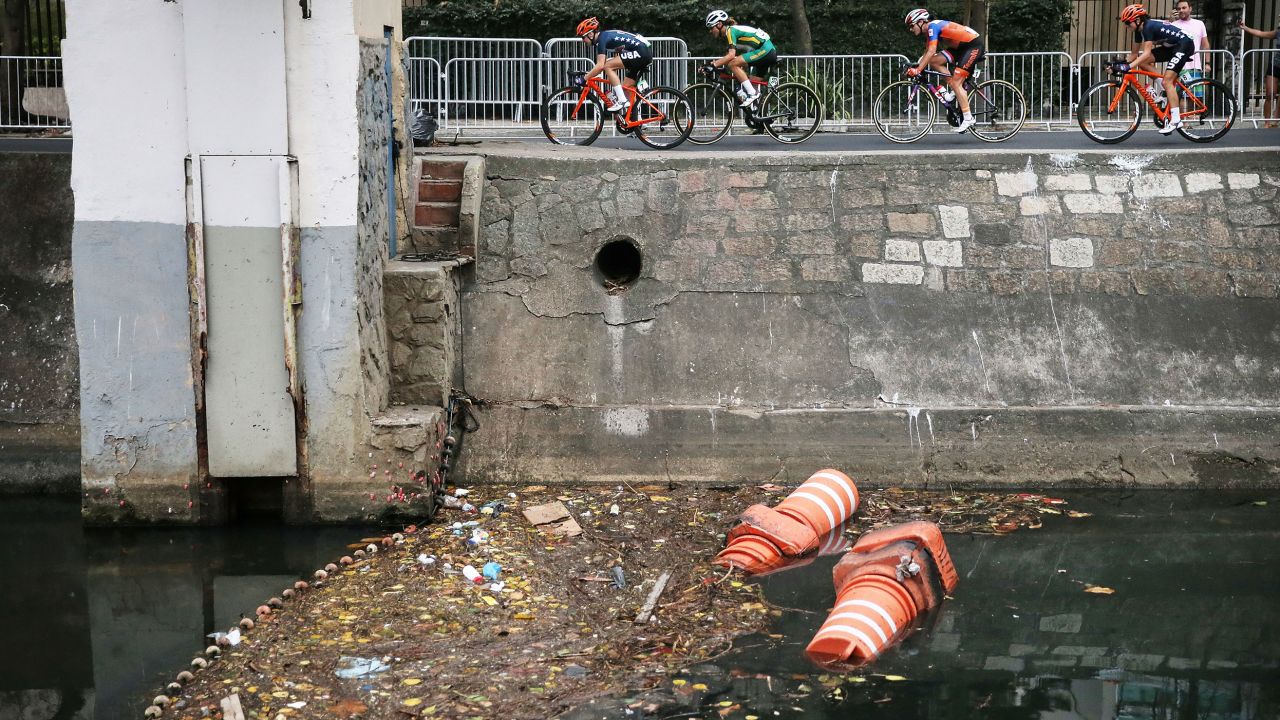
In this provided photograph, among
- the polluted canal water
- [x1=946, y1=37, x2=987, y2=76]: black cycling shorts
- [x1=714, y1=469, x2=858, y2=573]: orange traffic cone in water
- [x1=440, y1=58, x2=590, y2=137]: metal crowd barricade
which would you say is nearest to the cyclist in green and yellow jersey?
[x1=946, y1=37, x2=987, y2=76]: black cycling shorts

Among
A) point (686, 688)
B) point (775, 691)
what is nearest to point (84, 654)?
point (686, 688)

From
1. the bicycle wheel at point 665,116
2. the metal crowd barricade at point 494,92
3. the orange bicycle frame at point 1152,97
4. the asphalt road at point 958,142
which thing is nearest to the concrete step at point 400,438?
the asphalt road at point 958,142

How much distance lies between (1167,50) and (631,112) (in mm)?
5521

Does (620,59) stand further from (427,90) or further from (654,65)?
(654,65)

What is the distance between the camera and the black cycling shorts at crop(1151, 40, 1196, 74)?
42.4 feet

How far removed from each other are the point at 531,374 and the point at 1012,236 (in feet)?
12.4

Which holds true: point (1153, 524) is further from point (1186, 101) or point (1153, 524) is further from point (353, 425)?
point (1186, 101)

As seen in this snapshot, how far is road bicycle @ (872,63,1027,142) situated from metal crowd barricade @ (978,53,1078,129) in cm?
100

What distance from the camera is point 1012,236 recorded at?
9.67 m

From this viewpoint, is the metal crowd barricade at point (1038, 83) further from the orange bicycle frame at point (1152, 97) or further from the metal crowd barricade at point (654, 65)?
the metal crowd barricade at point (654, 65)

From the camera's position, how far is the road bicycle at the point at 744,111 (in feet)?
46.4

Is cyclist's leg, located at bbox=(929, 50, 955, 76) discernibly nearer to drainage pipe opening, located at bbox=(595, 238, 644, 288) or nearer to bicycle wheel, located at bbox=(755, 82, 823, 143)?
bicycle wheel, located at bbox=(755, 82, 823, 143)

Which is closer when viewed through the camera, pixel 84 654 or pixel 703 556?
pixel 84 654

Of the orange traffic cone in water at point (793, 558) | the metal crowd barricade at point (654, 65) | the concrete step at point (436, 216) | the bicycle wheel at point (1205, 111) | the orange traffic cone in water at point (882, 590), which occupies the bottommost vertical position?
the orange traffic cone in water at point (793, 558)
